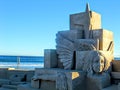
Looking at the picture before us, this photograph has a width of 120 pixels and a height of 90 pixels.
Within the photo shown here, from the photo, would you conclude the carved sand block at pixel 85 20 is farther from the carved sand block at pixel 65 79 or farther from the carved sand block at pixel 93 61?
the carved sand block at pixel 65 79

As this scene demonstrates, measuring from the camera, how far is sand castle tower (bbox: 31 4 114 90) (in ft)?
18.7

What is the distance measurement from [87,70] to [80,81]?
1.31 ft

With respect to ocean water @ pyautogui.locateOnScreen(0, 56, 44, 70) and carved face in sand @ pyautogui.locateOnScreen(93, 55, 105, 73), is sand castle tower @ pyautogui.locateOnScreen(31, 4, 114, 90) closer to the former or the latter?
carved face in sand @ pyautogui.locateOnScreen(93, 55, 105, 73)

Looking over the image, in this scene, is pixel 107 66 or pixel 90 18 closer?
pixel 107 66

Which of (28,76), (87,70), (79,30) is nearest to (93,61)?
(87,70)

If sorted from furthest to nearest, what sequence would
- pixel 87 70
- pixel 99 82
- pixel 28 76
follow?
pixel 28 76 → pixel 87 70 → pixel 99 82

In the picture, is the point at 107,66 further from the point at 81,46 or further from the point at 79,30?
the point at 79,30

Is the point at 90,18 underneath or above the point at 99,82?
above

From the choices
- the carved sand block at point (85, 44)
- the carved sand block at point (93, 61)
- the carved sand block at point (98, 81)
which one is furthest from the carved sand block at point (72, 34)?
the carved sand block at point (98, 81)

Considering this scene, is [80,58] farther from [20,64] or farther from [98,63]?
[20,64]

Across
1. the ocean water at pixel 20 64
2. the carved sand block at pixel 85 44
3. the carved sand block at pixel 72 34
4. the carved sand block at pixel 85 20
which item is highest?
the carved sand block at pixel 85 20

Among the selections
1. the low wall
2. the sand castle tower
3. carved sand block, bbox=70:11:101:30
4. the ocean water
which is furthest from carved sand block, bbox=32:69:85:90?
the ocean water

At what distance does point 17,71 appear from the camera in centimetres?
899

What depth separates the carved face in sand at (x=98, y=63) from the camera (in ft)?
18.9
